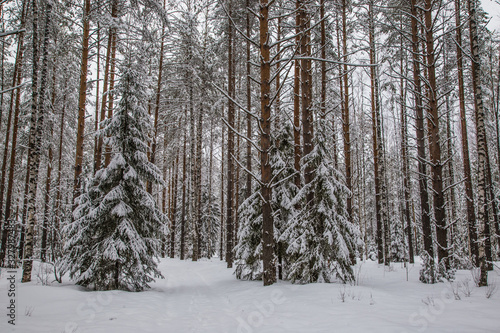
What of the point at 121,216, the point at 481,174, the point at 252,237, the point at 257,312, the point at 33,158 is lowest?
the point at 257,312

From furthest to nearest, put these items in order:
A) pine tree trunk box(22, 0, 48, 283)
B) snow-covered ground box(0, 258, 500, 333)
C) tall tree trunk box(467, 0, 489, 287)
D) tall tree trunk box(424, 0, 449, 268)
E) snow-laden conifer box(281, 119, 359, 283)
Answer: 1. tall tree trunk box(424, 0, 449, 268)
2. pine tree trunk box(22, 0, 48, 283)
3. snow-laden conifer box(281, 119, 359, 283)
4. tall tree trunk box(467, 0, 489, 287)
5. snow-covered ground box(0, 258, 500, 333)

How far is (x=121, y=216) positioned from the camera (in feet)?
26.6

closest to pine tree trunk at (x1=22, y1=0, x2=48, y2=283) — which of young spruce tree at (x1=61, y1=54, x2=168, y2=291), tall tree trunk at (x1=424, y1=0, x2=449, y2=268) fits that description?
young spruce tree at (x1=61, y1=54, x2=168, y2=291)

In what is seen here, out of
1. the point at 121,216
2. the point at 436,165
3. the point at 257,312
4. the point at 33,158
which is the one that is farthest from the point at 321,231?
the point at 33,158

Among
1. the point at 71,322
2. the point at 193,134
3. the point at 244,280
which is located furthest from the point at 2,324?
the point at 193,134

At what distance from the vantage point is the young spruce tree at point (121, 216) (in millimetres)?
7949

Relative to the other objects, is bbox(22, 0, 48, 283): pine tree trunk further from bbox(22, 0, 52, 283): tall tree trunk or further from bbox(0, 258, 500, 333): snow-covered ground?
bbox(0, 258, 500, 333): snow-covered ground

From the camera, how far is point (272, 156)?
10141mm

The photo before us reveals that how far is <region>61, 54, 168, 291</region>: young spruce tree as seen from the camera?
7949mm

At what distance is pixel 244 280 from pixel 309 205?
3.86 m

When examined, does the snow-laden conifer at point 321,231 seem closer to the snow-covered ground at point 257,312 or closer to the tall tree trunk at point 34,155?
the snow-covered ground at point 257,312

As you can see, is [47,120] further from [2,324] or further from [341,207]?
[341,207]

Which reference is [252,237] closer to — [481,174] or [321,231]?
[321,231]

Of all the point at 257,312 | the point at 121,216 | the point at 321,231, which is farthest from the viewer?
the point at 321,231
